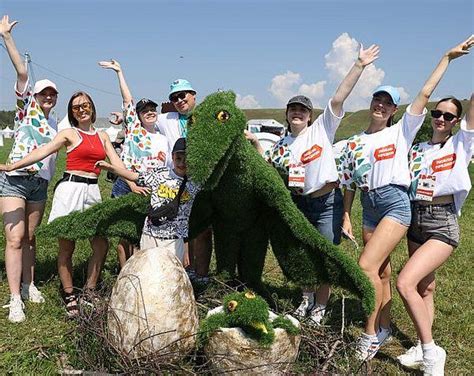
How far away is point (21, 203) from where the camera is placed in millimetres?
4137

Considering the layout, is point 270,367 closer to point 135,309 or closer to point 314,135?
point 135,309

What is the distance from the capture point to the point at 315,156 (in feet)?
12.2

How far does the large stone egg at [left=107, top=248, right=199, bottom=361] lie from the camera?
3.04 metres

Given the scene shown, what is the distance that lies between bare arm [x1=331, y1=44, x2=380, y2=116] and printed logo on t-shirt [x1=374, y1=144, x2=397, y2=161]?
1.51 ft

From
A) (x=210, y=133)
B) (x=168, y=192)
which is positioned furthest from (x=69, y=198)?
(x=210, y=133)

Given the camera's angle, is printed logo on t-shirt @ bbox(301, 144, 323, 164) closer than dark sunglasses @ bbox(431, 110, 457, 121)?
No

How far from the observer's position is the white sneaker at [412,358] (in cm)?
375

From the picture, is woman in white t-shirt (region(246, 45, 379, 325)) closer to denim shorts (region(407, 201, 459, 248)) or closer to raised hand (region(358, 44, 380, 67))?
raised hand (region(358, 44, 380, 67))

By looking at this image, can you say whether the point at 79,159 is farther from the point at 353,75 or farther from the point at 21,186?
the point at 353,75

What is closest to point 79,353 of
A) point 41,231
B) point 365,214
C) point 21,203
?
point 41,231

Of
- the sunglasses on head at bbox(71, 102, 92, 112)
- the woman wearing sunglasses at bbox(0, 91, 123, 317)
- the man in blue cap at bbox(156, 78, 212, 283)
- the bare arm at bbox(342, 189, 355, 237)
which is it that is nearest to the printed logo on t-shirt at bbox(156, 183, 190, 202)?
the woman wearing sunglasses at bbox(0, 91, 123, 317)

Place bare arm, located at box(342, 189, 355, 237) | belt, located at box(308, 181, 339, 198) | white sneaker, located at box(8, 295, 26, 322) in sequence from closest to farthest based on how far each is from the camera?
belt, located at box(308, 181, 339, 198), bare arm, located at box(342, 189, 355, 237), white sneaker, located at box(8, 295, 26, 322)

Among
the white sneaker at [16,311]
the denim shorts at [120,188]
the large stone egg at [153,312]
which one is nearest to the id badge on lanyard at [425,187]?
the large stone egg at [153,312]

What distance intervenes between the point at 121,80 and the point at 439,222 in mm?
3370
